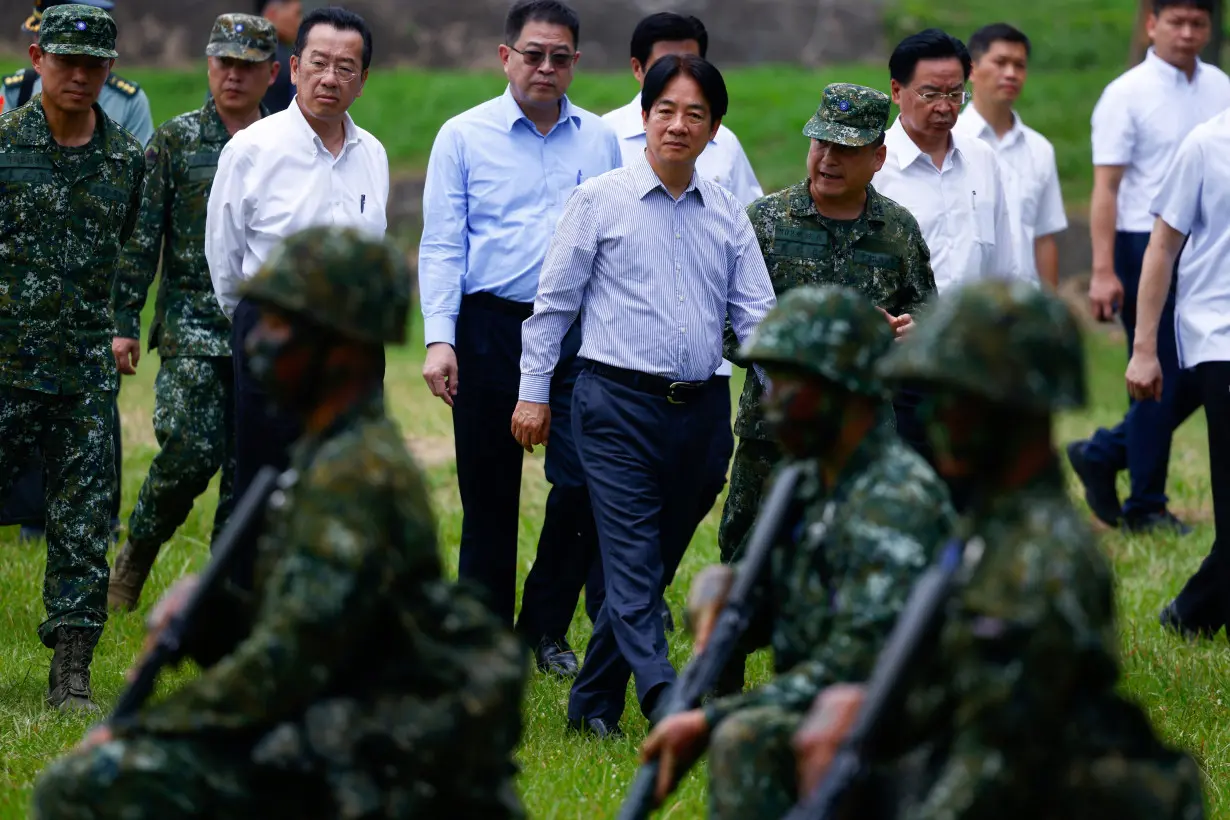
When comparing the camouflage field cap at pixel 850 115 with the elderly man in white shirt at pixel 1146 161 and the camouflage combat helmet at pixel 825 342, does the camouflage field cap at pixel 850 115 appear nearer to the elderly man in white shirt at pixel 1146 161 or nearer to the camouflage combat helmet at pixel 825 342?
the camouflage combat helmet at pixel 825 342

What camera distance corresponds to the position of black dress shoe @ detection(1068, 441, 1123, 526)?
10312 mm

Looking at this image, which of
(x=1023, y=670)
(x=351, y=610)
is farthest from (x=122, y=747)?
(x=1023, y=670)

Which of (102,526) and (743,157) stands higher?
(743,157)

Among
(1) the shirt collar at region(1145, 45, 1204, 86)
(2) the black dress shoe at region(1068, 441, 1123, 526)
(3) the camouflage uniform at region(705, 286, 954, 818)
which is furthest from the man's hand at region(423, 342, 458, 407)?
(1) the shirt collar at region(1145, 45, 1204, 86)

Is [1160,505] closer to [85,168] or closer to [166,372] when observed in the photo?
[166,372]

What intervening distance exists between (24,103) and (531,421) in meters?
3.17

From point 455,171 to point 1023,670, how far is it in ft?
14.2

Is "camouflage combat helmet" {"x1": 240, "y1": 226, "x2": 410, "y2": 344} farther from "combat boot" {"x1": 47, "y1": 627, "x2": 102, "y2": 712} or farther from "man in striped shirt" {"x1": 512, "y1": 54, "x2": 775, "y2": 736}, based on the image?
"combat boot" {"x1": 47, "y1": 627, "x2": 102, "y2": 712}

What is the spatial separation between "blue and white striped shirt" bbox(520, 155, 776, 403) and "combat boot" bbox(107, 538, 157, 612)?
2.32m

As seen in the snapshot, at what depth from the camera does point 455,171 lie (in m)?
7.36

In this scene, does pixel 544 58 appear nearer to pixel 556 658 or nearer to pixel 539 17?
pixel 539 17

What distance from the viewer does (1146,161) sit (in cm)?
1004

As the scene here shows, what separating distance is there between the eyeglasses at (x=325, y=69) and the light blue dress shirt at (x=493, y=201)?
430 millimetres

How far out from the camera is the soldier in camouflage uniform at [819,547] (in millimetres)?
3967
